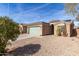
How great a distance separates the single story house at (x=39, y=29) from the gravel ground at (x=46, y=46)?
5 cm

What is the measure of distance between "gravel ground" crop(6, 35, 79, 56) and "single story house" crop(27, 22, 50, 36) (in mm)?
55

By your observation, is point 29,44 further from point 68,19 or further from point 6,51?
point 68,19

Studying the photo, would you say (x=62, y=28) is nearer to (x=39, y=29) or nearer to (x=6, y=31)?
(x=39, y=29)

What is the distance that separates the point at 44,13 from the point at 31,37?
1.17 ft

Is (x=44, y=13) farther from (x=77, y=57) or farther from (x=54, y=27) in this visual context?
(x=77, y=57)

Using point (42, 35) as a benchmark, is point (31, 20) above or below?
above

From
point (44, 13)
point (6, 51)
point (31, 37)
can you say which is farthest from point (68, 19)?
point (6, 51)

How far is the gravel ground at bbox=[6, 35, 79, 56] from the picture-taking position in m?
3.20

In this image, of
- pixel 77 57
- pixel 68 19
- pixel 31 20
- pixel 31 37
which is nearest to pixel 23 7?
pixel 31 20

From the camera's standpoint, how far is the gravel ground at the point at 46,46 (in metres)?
3.20

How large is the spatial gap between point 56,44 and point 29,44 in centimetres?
35

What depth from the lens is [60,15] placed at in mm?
3217

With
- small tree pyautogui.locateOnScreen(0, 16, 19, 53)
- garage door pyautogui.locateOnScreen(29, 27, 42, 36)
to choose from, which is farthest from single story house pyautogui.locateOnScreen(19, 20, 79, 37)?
small tree pyautogui.locateOnScreen(0, 16, 19, 53)

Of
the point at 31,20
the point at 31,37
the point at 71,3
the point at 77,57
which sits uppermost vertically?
the point at 71,3
